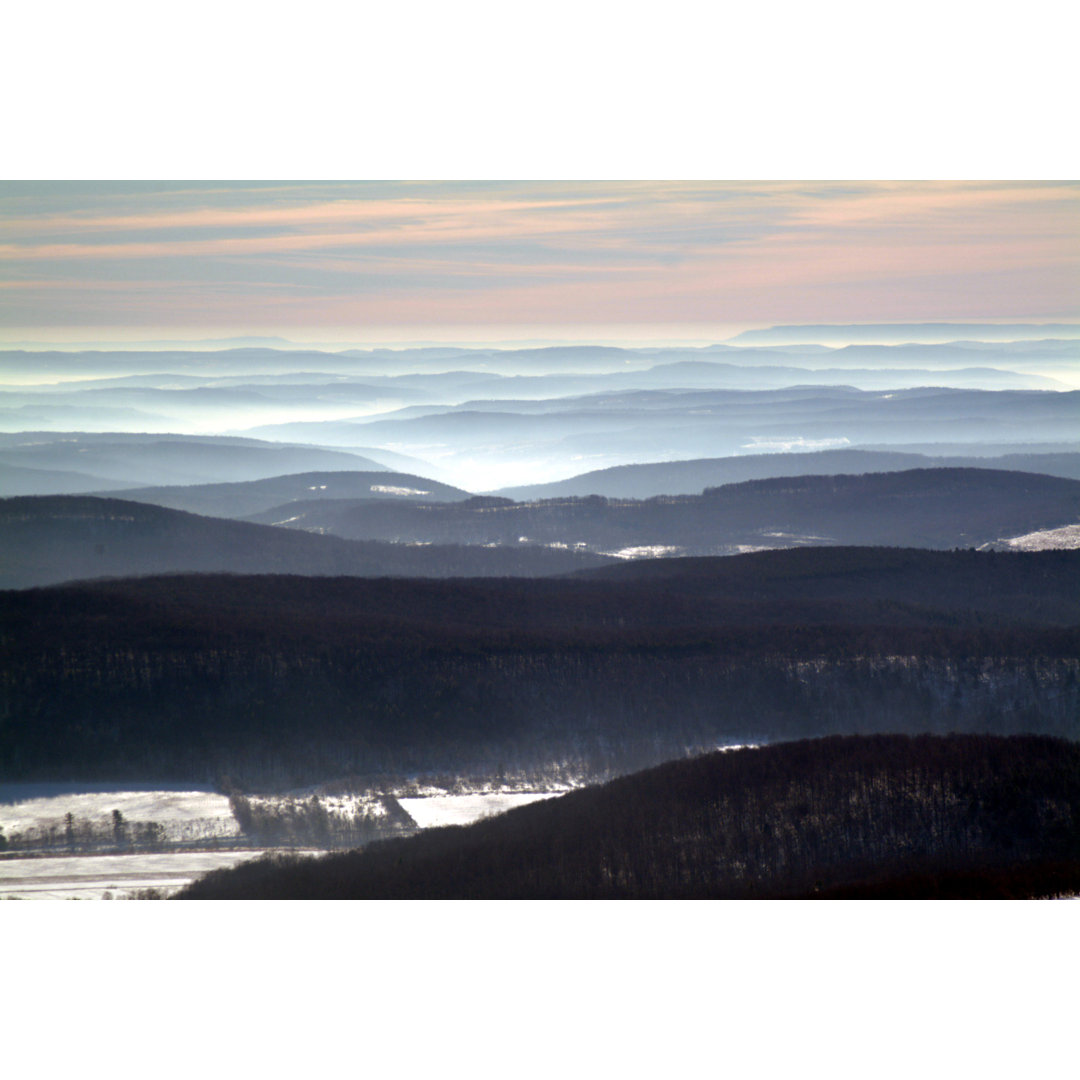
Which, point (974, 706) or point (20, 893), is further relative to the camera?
point (974, 706)

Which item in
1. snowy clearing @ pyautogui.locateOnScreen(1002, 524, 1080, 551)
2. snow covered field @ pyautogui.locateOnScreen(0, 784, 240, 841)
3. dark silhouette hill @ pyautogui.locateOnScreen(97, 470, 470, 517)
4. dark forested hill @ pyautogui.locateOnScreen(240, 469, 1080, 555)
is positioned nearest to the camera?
snow covered field @ pyautogui.locateOnScreen(0, 784, 240, 841)

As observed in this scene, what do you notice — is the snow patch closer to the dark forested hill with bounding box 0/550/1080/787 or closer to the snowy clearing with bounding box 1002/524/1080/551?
the snowy clearing with bounding box 1002/524/1080/551

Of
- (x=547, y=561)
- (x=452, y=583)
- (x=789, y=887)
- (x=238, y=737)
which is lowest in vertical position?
(x=789, y=887)

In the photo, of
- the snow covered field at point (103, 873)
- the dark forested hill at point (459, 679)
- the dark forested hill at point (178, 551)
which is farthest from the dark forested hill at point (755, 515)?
the snow covered field at point (103, 873)

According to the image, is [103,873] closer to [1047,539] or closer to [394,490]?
[1047,539]

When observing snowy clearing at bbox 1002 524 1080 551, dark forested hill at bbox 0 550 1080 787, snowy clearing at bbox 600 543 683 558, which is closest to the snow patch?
snowy clearing at bbox 600 543 683 558

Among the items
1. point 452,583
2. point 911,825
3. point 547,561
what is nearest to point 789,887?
point 911,825

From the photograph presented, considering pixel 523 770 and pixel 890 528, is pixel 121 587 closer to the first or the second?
pixel 523 770
